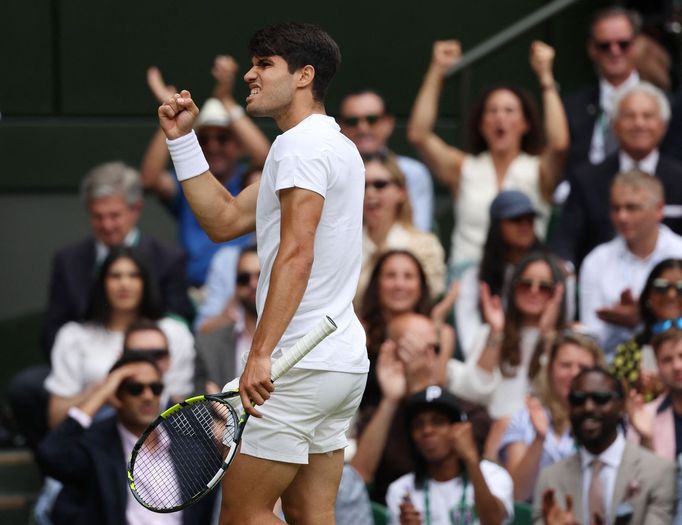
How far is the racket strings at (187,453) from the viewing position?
4742mm

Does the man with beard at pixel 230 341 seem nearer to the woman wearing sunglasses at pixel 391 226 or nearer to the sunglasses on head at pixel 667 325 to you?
the woman wearing sunglasses at pixel 391 226

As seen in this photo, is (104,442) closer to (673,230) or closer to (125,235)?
(125,235)

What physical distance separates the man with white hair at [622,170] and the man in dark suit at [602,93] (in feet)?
1.32

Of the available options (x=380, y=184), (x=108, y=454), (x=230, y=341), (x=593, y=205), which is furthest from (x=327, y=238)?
(x=593, y=205)

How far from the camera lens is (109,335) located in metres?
7.74

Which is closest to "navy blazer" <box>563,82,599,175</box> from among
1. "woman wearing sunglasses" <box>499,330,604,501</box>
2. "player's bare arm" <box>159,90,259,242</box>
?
"woman wearing sunglasses" <box>499,330,604,501</box>

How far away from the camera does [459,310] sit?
8148 mm

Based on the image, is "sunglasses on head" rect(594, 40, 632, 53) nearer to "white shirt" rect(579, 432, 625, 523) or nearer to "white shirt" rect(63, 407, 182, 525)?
"white shirt" rect(579, 432, 625, 523)

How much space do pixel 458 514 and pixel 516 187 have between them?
2.46 metres

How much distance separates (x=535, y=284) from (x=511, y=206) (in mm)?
584

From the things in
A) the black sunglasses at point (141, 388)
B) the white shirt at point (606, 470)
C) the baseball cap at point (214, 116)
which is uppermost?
the baseball cap at point (214, 116)

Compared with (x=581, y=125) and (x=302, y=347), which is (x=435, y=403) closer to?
(x=302, y=347)

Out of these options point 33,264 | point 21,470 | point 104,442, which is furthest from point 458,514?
point 33,264

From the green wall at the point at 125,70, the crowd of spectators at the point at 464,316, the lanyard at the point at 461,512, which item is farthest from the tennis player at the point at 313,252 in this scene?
the green wall at the point at 125,70
